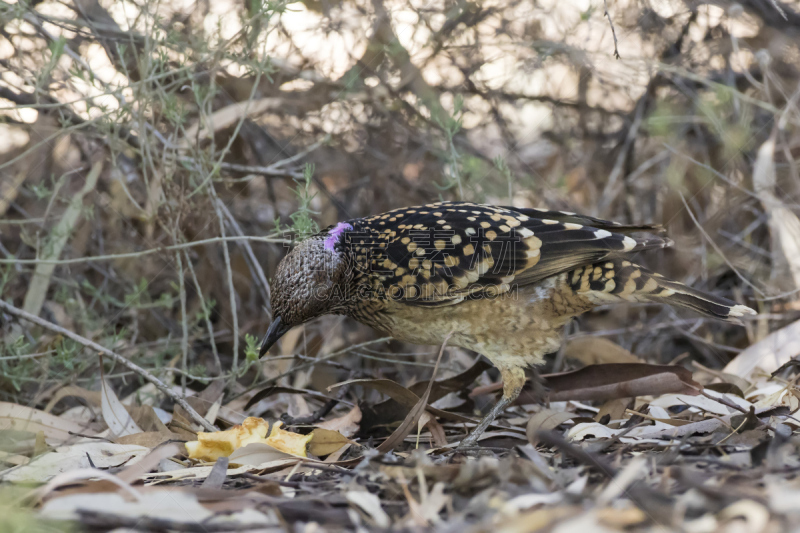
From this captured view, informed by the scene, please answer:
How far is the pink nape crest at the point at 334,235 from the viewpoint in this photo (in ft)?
11.8

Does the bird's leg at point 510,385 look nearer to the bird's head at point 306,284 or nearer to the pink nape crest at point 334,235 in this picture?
the bird's head at point 306,284

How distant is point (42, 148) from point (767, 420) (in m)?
4.86

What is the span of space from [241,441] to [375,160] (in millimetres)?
2842

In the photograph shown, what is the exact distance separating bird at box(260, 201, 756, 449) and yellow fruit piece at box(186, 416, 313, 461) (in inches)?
24.9

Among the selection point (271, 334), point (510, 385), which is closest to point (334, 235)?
point (271, 334)

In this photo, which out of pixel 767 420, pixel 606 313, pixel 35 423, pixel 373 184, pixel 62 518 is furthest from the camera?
pixel 606 313

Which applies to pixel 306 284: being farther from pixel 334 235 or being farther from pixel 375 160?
pixel 375 160

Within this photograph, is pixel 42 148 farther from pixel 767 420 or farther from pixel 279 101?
pixel 767 420

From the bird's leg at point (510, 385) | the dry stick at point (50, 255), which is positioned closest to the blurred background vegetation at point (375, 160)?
the dry stick at point (50, 255)

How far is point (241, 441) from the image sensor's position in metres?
2.80

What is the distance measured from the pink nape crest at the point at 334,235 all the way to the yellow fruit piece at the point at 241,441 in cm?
112

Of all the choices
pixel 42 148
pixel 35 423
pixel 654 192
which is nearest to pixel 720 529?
pixel 35 423

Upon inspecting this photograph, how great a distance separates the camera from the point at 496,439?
319cm

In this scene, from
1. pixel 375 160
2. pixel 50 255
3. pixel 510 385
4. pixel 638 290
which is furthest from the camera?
pixel 375 160
